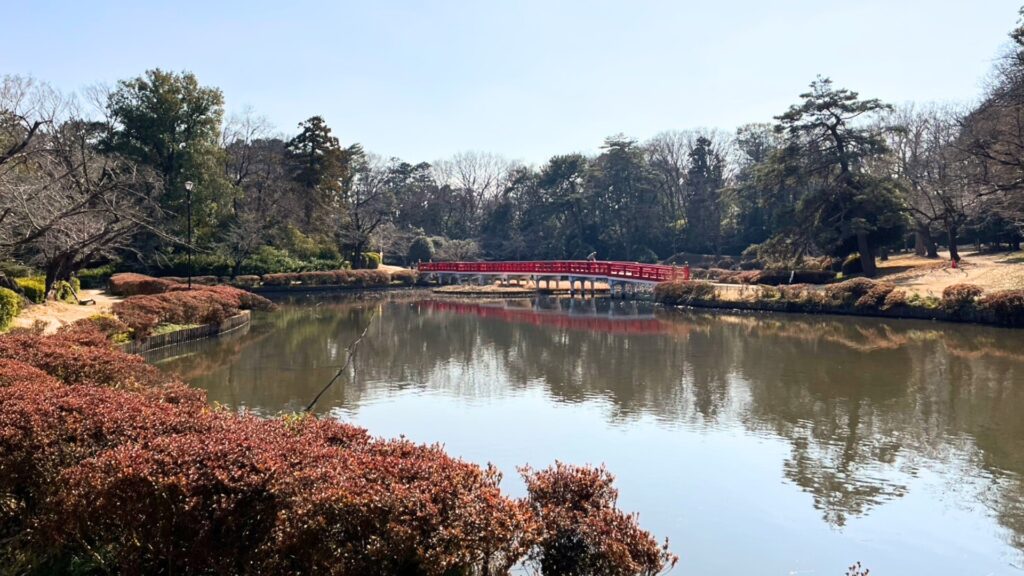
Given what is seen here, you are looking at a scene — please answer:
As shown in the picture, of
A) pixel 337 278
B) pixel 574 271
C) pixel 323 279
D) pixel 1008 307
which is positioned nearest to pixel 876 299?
pixel 1008 307

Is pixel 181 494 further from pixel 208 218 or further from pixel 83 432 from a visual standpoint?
pixel 208 218

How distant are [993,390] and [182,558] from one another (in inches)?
506

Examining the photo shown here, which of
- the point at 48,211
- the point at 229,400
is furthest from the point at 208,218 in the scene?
the point at 229,400

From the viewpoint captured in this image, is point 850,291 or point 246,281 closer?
point 850,291

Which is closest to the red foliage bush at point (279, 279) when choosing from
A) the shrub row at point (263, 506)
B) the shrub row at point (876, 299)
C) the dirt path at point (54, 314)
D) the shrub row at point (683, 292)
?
the dirt path at point (54, 314)

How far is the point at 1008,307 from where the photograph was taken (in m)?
20.6

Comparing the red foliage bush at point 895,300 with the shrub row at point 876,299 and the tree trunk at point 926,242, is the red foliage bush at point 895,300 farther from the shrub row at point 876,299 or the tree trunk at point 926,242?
the tree trunk at point 926,242

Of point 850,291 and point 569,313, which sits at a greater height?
point 850,291

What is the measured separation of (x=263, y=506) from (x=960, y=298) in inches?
947

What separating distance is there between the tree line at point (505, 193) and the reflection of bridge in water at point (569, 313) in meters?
9.16

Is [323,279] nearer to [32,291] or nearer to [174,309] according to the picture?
[174,309]

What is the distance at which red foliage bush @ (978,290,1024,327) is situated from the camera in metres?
20.5

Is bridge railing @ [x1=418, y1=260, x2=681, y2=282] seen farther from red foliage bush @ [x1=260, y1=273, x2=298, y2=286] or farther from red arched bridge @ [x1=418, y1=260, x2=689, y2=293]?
red foliage bush @ [x1=260, y1=273, x2=298, y2=286]

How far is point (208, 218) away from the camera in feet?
124
